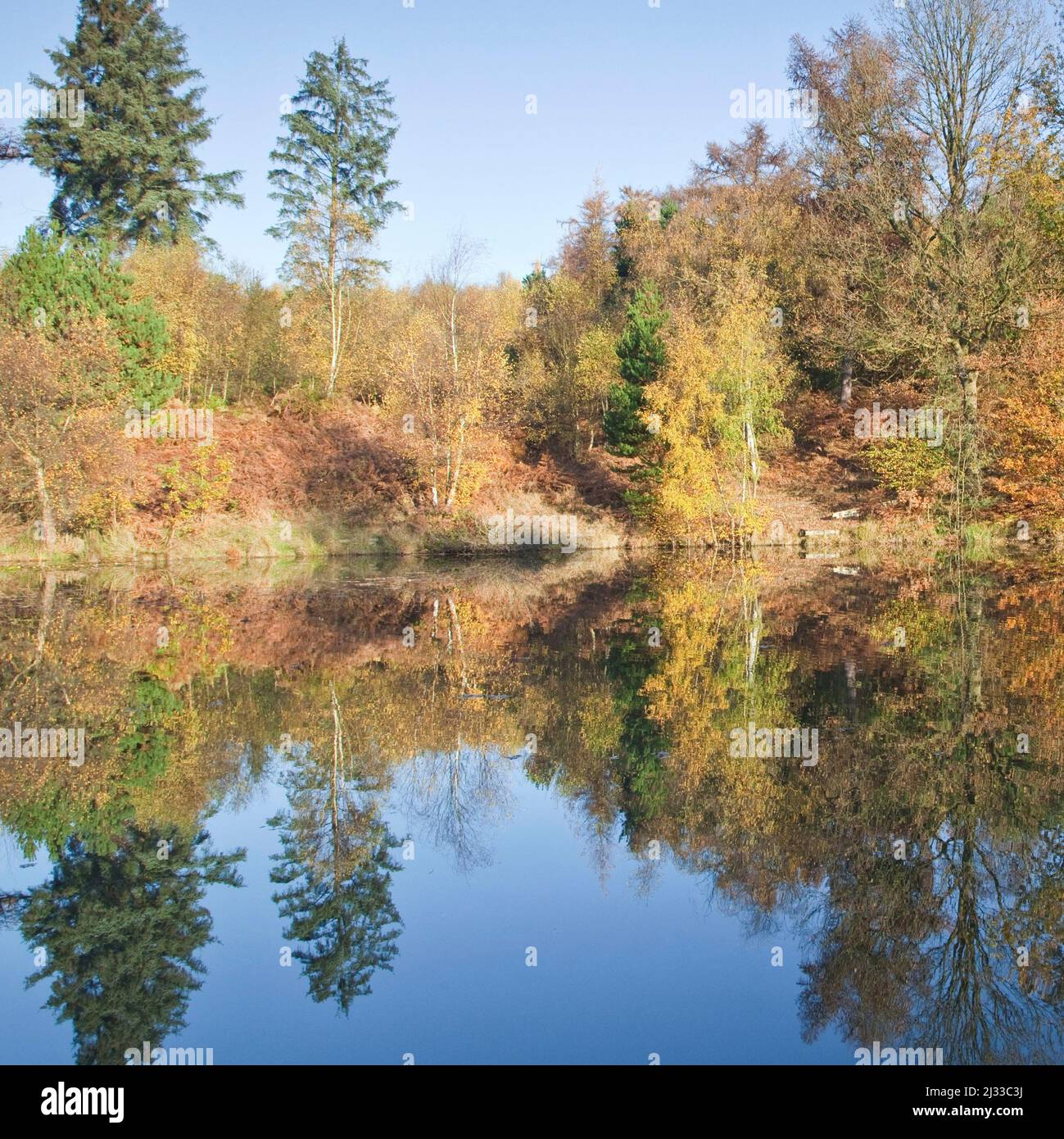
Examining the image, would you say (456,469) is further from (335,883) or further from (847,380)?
(335,883)

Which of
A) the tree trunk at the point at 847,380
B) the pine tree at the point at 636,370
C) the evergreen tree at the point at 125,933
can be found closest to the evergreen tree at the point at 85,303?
the pine tree at the point at 636,370

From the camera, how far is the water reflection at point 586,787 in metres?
5.00

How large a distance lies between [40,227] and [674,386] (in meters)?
27.8

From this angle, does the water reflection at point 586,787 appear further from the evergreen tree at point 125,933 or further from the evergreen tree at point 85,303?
the evergreen tree at point 85,303

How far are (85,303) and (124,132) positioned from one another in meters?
15.1

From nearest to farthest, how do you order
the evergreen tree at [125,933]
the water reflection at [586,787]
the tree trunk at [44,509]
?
the evergreen tree at [125,933] → the water reflection at [586,787] → the tree trunk at [44,509]

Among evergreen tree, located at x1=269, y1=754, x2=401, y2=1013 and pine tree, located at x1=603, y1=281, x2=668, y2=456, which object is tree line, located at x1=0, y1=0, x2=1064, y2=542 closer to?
pine tree, located at x1=603, y1=281, x2=668, y2=456

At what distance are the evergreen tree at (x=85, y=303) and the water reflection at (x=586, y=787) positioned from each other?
16.4 metres

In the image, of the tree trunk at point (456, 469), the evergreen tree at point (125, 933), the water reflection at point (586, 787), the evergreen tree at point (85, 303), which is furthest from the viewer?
the tree trunk at point (456, 469)

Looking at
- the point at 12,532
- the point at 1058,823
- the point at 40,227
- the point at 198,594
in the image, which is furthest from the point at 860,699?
the point at 40,227

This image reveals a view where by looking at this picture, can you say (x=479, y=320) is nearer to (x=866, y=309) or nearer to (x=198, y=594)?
(x=866, y=309)

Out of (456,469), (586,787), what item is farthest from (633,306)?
(586,787)

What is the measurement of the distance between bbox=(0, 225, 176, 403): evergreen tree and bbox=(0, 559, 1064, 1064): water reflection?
53.8 feet

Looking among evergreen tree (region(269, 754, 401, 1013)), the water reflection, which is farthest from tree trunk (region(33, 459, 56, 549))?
evergreen tree (region(269, 754, 401, 1013))
